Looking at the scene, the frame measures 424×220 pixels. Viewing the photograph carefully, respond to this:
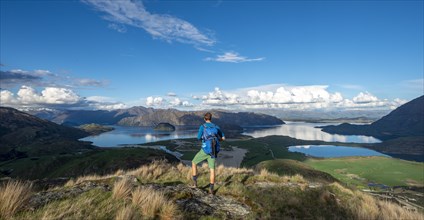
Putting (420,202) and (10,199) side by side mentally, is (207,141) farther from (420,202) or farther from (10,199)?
(420,202)

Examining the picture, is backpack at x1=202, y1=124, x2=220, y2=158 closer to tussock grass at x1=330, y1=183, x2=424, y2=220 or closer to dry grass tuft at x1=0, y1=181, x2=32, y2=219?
tussock grass at x1=330, y1=183, x2=424, y2=220

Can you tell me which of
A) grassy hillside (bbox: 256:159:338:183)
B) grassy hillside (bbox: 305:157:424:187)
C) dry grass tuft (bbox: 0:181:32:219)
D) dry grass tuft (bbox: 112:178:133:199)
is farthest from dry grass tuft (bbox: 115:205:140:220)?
grassy hillside (bbox: 305:157:424:187)

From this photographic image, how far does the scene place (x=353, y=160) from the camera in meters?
156

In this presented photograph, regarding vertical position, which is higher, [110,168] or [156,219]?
[156,219]

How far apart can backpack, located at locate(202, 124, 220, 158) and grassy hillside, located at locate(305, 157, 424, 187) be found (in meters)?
107

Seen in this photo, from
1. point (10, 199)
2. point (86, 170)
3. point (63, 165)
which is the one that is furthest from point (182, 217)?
point (63, 165)

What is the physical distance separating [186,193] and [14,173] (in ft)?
420

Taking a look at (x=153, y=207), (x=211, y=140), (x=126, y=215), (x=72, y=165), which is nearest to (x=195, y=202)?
(x=153, y=207)

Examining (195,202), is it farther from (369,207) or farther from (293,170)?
(293,170)

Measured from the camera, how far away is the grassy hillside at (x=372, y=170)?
112500 mm

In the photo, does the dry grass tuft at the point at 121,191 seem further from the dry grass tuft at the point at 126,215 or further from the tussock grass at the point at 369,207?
the tussock grass at the point at 369,207

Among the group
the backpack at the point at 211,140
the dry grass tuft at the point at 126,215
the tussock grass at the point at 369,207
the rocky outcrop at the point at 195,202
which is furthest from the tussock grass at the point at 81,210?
the tussock grass at the point at 369,207

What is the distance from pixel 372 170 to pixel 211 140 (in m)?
149

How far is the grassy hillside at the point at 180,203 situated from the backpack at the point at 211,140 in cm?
200
